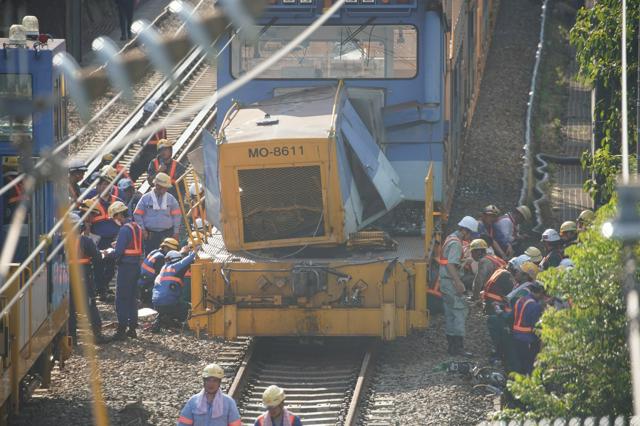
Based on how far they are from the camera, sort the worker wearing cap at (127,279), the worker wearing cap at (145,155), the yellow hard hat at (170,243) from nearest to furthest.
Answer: the worker wearing cap at (127,279)
the yellow hard hat at (170,243)
the worker wearing cap at (145,155)

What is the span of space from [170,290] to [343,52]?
3395 millimetres

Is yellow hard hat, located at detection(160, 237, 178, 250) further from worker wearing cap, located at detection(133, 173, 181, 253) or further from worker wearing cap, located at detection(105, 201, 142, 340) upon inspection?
worker wearing cap, located at detection(133, 173, 181, 253)

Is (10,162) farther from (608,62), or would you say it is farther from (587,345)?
(608,62)

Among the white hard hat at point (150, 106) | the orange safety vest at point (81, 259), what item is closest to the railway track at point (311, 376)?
the orange safety vest at point (81, 259)

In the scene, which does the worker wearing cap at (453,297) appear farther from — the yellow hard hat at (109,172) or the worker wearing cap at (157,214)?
the yellow hard hat at (109,172)

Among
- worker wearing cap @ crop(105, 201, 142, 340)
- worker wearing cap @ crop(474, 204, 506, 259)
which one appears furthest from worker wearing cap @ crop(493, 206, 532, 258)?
worker wearing cap @ crop(105, 201, 142, 340)

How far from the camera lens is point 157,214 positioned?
20.2 m

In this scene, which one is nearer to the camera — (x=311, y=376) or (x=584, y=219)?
(x=311, y=376)

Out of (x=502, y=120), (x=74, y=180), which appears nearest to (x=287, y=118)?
(x=74, y=180)

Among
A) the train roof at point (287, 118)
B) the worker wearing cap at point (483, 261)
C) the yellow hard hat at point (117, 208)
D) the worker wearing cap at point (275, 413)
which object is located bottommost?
the worker wearing cap at point (275, 413)

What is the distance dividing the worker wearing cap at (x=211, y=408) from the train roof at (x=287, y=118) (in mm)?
3749

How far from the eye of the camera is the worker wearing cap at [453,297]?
17156 millimetres

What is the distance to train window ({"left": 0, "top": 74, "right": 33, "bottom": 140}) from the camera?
1562 centimetres

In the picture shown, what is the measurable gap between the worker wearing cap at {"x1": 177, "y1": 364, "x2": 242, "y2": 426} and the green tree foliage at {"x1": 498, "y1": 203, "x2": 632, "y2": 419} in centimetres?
227
